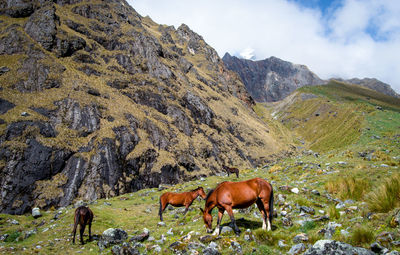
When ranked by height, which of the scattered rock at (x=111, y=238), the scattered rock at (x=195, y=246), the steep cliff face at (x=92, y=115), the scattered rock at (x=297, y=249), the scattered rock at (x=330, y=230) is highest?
the steep cliff face at (x=92, y=115)

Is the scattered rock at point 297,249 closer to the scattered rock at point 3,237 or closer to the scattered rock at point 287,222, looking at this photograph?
the scattered rock at point 287,222

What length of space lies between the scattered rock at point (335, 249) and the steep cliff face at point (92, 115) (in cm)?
3156

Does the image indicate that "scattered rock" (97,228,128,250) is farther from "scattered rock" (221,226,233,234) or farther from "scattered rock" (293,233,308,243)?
"scattered rock" (293,233,308,243)

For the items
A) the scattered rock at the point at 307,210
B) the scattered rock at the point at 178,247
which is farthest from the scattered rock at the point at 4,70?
the scattered rock at the point at 307,210

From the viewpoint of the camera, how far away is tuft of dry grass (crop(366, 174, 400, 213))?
25.2 ft

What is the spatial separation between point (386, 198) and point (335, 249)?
407 centimetres

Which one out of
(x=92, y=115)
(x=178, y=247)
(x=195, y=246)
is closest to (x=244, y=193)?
(x=195, y=246)

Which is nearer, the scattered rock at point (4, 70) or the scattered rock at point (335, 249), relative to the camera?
the scattered rock at point (335, 249)

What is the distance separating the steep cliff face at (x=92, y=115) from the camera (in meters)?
30.7

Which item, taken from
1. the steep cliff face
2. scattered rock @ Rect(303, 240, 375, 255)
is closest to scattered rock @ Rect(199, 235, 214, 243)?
scattered rock @ Rect(303, 240, 375, 255)

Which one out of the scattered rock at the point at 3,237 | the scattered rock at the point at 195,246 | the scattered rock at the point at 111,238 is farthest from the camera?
the scattered rock at the point at 3,237

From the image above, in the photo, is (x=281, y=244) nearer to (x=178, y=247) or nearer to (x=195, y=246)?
(x=195, y=246)

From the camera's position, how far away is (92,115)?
40.8m

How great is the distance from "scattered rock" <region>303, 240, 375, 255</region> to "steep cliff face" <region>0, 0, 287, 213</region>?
104ft
